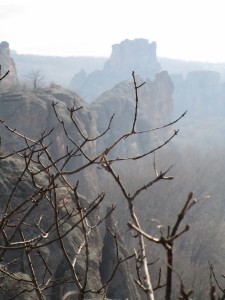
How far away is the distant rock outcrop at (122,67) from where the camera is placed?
131m

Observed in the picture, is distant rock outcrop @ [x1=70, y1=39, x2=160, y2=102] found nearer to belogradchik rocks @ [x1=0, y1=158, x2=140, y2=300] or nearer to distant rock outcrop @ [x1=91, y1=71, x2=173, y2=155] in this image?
distant rock outcrop @ [x1=91, y1=71, x2=173, y2=155]

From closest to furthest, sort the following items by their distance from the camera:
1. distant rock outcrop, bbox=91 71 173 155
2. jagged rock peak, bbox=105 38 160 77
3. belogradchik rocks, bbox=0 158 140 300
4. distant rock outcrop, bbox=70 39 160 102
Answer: belogradchik rocks, bbox=0 158 140 300 → distant rock outcrop, bbox=91 71 173 155 → distant rock outcrop, bbox=70 39 160 102 → jagged rock peak, bbox=105 38 160 77

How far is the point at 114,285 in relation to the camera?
15375 mm

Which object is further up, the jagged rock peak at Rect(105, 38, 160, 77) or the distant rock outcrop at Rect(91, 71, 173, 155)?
the jagged rock peak at Rect(105, 38, 160, 77)

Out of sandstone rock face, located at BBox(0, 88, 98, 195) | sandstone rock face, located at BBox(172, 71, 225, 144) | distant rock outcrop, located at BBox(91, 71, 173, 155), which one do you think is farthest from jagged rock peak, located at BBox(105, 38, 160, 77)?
sandstone rock face, located at BBox(0, 88, 98, 195)

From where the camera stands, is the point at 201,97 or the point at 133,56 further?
the point at 201,97

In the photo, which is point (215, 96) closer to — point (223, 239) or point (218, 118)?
point (218, 118)

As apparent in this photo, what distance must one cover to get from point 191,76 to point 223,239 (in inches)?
4138

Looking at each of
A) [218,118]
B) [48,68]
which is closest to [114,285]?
[218,118]

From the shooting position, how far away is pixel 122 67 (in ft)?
437

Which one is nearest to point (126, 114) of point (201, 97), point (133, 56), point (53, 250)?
point (53, 250)

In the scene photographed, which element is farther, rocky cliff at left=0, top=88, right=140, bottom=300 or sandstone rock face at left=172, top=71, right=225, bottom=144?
sandstone rock face at left=172, top=71, right=225, bottom=144

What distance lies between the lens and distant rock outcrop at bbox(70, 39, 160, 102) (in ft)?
429

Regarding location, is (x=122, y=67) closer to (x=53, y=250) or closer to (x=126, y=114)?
(x=126, y=114)
